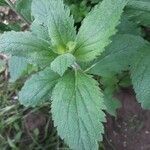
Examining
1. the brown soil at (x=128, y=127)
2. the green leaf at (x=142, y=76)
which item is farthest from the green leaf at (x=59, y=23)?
the brown soil at (x=128, y=127)

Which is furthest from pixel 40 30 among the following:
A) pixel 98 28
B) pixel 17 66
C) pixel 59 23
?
pixel 17 66

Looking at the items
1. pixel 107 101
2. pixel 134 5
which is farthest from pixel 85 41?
pixel 107 101

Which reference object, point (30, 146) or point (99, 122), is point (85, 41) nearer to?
point (99, 122)

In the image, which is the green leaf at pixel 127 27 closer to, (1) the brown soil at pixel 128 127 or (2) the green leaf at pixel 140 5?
(2) the green leaf at pixel 140 5

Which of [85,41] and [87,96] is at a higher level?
[85,41]

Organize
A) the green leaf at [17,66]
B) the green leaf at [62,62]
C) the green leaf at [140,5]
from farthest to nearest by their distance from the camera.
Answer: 1. the green leaf at [17,66]
2. the green leaf at [140,5]
3. the green leaf at [62,62]

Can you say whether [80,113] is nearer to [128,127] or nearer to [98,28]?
[98,28]
